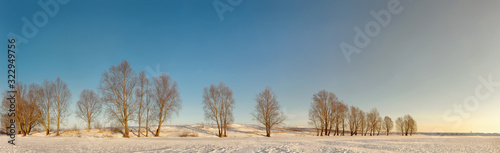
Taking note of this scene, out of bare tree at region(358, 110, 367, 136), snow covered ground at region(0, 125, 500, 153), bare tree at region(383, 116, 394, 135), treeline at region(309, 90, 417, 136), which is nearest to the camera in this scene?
snow covered ground at region(0, 125, 500, 153)

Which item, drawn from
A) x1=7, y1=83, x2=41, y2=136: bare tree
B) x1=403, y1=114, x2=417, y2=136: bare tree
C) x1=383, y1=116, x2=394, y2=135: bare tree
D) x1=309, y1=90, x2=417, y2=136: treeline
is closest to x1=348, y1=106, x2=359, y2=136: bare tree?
x1=309, y1=90, x2=417, y2=136: treeline

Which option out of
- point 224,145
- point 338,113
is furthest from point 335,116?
point 224,145

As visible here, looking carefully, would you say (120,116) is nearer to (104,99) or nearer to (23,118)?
(104,99)

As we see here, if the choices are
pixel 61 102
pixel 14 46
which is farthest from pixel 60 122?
pixel 14 46

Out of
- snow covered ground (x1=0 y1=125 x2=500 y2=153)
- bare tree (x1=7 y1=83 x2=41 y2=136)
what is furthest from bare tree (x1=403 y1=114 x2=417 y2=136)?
bare tree (x1=7 y1=83 x2=41 y2=136)

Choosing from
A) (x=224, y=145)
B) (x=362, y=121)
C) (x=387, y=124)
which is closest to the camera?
(x=224, y=145)

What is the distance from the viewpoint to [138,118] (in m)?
34.9

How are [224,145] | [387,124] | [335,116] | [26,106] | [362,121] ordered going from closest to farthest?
[224,145] < [26,106] < [335,116] < [362,121] < [387,124]

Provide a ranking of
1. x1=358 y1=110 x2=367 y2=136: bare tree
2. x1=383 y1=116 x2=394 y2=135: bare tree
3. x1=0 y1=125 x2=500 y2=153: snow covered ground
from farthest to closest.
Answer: x1=383 y1=116 x2=394 y2=135: bare tree < x1=358 y1=110 x2=367 y2=136: bare tree < x1=0 y1=125 x2=500 y2=153: snow covered ground

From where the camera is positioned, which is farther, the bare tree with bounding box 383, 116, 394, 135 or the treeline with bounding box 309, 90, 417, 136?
the bare tree with bounding box 383, 116, 394, 135

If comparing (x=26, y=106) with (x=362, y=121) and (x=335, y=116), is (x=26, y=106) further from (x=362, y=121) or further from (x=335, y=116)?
(x=362, y=121)

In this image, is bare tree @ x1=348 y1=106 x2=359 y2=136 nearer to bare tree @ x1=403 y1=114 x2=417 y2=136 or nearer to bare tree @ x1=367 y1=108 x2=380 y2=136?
bare tree @ x1=367 y1=108 x2=380 y2=136

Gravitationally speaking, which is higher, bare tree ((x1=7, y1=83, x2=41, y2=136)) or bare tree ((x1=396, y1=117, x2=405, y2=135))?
bare tree ((x1=7, y1=83, x2=41, y2=136))

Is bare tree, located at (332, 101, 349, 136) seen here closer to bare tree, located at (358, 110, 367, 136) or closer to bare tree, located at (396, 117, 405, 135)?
bare tree, located at (358, 110, 367, 136)
